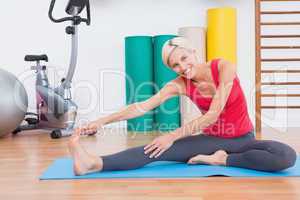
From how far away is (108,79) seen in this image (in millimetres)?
4113

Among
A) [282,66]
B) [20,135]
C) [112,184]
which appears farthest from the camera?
[282,66]

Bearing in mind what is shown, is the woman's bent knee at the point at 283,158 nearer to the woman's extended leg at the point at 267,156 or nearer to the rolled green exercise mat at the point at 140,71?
the woman's extended leg at the point at 267,156

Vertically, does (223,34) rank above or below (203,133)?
above

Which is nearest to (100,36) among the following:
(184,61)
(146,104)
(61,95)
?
(61,95)

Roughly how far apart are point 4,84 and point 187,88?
181cm

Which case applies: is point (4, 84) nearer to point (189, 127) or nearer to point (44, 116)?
point (44, 116)

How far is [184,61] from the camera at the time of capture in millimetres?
2041

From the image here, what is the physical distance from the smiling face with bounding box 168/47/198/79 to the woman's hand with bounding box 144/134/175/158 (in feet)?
1.06

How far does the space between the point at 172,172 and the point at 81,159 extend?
1.46 feet

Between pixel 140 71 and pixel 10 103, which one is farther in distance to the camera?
pixel 140 71

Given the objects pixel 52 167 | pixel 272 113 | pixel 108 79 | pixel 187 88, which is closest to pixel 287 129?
pixel 272 113

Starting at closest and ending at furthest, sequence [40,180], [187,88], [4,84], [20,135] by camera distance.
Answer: [40,180] < [187,88] < [4,84] < [20,135]

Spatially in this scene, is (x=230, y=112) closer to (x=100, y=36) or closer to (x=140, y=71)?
(x=140, y=71)

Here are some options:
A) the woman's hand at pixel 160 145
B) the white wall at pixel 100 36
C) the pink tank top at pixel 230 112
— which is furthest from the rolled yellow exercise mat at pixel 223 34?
the woman's hand at pixel 160 145
